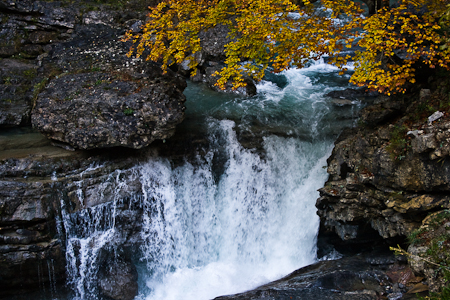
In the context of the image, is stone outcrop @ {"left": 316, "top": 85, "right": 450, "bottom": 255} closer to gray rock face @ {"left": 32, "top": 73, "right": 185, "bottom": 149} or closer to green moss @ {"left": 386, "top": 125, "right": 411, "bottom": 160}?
green moss @ {"left": 386, "top": 125, "right": 411, "bottom": 160}

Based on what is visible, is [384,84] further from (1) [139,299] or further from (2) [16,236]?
(2) [16,236]

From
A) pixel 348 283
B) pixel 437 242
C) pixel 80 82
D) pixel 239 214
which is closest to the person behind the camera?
pixel 437 242

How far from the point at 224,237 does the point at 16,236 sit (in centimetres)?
538

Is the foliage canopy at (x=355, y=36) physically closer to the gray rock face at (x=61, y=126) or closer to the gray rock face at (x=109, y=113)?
the gray rock face at (x=109, y=113)

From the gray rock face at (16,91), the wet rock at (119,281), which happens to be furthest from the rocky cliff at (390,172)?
the gray rock face at (16,91)

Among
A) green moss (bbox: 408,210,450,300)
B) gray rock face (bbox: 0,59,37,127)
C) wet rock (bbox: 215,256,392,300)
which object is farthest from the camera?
gray rock face (bbox: 0,59,37,127)

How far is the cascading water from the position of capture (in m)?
8.86

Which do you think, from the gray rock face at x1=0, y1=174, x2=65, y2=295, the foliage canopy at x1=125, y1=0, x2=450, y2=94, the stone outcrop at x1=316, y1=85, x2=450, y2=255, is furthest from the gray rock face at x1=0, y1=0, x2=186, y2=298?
the stone outcrop at x1=316, y1=85, x2=450, y2=255

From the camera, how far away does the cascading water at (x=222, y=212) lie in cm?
886

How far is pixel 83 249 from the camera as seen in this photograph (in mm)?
8656

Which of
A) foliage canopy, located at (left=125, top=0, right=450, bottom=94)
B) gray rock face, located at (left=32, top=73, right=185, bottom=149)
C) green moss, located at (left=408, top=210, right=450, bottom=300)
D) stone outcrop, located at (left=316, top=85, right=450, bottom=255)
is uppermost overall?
foliage canopy, located at (left=125, top=0, right=450, bottom=94)

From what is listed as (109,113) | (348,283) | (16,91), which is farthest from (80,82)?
(348,283)

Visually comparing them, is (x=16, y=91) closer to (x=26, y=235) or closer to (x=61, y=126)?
(x=61, y=126)

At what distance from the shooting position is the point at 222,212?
9.91 metres
